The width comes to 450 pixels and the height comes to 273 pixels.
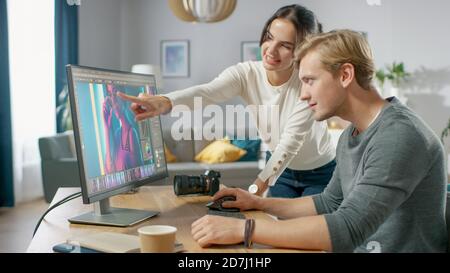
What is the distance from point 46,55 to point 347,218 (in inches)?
109

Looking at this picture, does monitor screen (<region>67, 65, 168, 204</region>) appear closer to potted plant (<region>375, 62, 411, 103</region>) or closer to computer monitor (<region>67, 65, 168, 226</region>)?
computer monitor (<region>67, 65, 168, 226</region>)

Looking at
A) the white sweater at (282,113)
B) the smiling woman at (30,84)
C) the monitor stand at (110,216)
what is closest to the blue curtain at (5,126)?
the smiling woman at (30,84)

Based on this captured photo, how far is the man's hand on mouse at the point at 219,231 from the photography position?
772mm

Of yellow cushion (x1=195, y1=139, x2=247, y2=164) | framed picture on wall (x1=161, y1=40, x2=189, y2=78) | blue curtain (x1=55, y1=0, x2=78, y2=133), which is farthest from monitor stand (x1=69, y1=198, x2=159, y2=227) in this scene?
framed picture on wall (x1=161, y1=40, x2=189, y2=78)

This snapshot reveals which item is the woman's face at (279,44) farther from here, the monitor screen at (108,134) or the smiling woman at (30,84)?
the smiling woman at (30,84)

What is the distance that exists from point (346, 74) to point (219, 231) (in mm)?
338

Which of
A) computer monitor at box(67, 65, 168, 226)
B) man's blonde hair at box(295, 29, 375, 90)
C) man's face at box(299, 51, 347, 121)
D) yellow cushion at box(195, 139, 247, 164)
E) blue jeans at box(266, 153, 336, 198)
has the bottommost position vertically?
yellow cushion at box(195, 139, 247, 164)

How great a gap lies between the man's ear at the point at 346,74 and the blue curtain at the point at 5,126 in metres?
2.15

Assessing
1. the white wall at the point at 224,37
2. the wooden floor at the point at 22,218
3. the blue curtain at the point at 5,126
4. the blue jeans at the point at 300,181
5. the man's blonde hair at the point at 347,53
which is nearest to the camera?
the man's blonde hair at the point at 347,53

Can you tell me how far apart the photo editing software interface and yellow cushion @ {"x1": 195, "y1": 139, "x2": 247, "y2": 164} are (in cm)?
249

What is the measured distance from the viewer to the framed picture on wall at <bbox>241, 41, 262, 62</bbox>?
4582 mm
